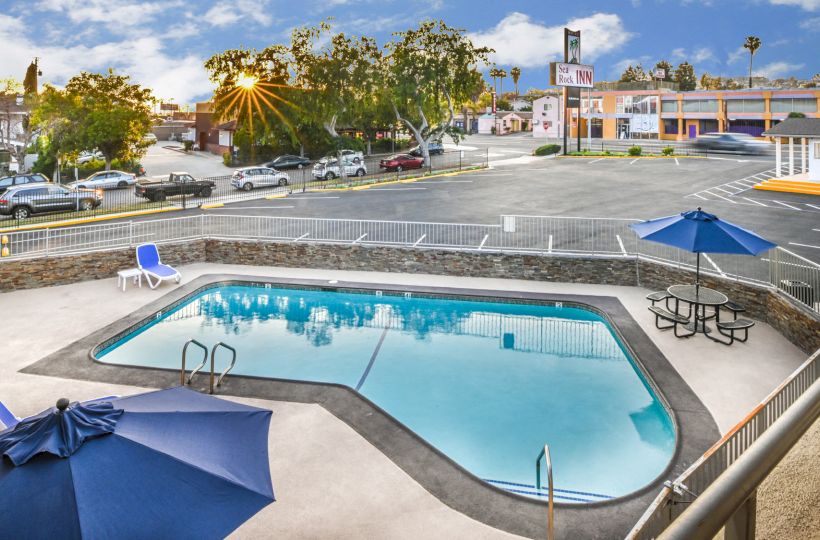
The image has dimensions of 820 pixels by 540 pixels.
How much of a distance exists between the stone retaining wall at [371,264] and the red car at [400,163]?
26286 mm

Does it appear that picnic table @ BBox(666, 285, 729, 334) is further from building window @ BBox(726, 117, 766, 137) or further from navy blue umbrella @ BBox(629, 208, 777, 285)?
building window @ BBox(726, 117, 766, 137)

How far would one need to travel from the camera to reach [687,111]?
77125 mm

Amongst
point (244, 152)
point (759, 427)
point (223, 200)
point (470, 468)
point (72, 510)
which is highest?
point (244, 152)

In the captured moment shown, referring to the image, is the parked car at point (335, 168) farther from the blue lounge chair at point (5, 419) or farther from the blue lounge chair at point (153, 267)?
the blue lounge chair at point (5, 419)

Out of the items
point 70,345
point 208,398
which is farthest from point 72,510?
point 70,345

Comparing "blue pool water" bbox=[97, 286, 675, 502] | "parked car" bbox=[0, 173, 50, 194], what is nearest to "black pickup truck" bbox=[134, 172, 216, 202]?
"parked car" bbox=[0, 173, 50, 194]

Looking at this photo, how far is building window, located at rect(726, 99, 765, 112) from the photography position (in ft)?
231

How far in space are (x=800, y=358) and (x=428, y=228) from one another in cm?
1347

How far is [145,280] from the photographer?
19.5m

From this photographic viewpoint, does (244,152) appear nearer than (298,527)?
No

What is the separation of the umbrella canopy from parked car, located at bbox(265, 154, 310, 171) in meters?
38.9

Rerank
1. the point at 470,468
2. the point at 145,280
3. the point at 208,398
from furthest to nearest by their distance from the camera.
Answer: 1. the point at 145,280
2. the point at 470,468
3. the point at 208,398

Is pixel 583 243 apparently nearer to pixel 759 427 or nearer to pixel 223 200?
pixel 759 427

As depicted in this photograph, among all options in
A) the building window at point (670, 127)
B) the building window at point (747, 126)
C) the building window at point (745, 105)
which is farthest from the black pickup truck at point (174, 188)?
the building window at point (670, 127)
